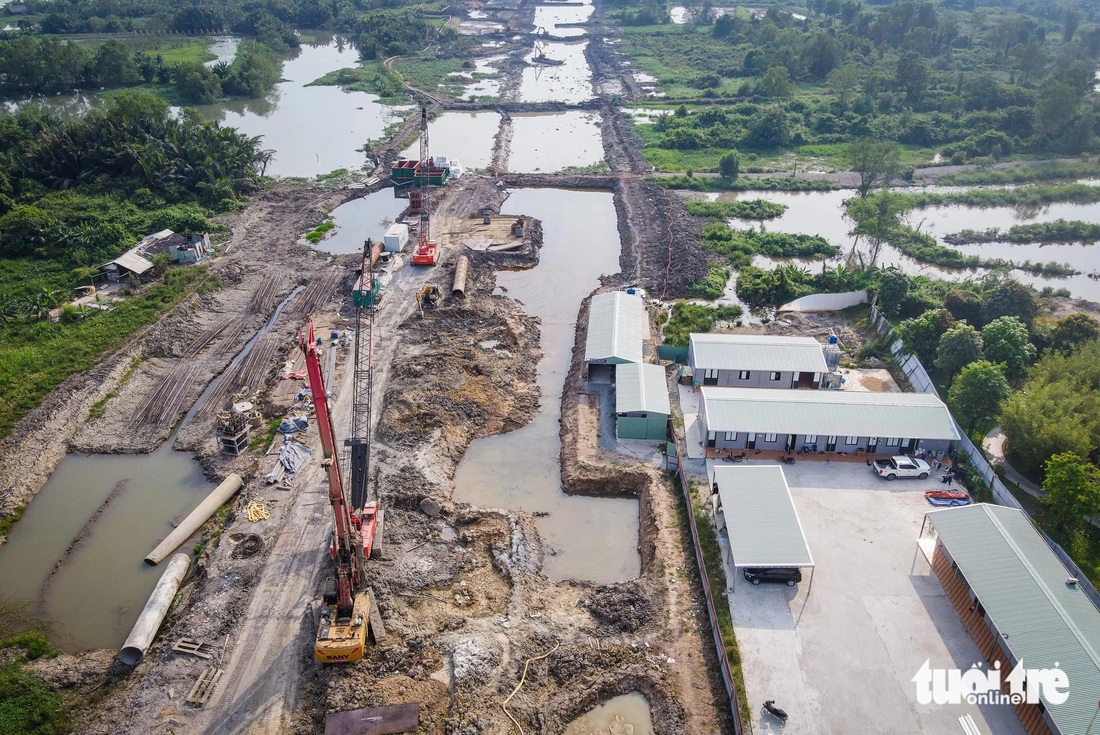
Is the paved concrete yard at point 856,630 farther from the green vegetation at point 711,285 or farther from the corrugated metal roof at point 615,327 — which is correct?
the green vegetation at point 711,285

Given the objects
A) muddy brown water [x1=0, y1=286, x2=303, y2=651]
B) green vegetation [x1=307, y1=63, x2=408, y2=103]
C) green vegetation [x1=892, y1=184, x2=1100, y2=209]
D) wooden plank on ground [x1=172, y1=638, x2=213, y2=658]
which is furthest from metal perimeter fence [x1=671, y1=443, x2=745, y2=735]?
green vegetation [x1=307, y1=63, x2=408, y2=103]

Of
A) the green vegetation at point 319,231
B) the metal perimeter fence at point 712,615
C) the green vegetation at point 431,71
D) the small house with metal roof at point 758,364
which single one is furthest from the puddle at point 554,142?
the metal perimeter fence at point 712,615

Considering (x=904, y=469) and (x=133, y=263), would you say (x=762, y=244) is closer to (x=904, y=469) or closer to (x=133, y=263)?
(x=904, y=469)

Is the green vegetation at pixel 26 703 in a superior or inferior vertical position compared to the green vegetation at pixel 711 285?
inferior

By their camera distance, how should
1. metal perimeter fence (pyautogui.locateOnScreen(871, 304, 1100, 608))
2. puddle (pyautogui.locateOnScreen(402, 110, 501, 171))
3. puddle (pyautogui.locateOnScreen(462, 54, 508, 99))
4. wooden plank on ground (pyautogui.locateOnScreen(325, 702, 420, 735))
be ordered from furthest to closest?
puddle (pyautogui.locateOnScreen(462, 54, 508, 99)) < puddle (pyautogui.locateOnScreen(402, 110, 501, 171)) < metal perimeter fence (pyautogui.locateOnScreen(871, 304, 1100, 608)) < wooden plank on ground (pyautogui.locateOnScreen(325, 702, 420, 735))

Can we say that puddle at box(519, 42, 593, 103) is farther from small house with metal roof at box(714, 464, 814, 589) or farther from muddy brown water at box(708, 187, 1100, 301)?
small house with metal roof at box(714, 464, 814, 589)

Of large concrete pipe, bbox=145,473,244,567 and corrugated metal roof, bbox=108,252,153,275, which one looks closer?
large concrete pipe, bbox=145,473,244,567

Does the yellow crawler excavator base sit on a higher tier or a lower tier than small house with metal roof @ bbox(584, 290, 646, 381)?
lower
